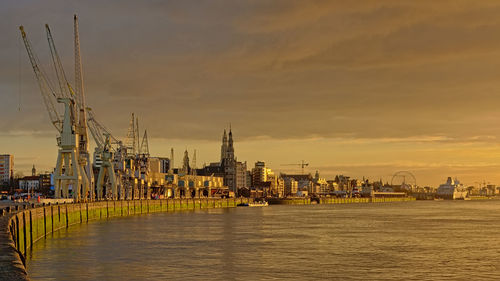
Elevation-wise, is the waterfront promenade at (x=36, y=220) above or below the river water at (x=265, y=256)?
above

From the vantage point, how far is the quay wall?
28400mm

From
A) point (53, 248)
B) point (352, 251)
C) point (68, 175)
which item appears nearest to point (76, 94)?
point (68, 175)

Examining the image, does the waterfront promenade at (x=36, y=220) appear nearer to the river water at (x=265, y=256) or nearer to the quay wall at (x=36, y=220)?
the quay wall at (x=36, y=220)

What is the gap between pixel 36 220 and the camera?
66375mm

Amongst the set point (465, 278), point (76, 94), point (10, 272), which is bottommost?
point (465, 278)

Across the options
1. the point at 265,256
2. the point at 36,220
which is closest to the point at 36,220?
the point at 36,220

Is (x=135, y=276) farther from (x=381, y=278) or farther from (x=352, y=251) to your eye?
(x=352, y=251)

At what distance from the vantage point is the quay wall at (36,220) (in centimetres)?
2840

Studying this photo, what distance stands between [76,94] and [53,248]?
9727 centimetres

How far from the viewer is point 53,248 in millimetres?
58219

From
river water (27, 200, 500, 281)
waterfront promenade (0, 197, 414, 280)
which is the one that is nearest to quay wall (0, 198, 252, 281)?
waterfront promenade (0, 197, 414, 280)

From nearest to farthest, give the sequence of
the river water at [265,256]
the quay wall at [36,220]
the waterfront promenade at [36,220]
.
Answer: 1. the quay wall at [36,220]
2. the waterfront promenade at [36,220]
3. the river water at [265,256]

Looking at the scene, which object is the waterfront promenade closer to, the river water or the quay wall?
the quay wall

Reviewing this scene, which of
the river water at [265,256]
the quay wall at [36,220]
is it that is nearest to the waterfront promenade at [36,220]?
the quay wall at [36,220]
